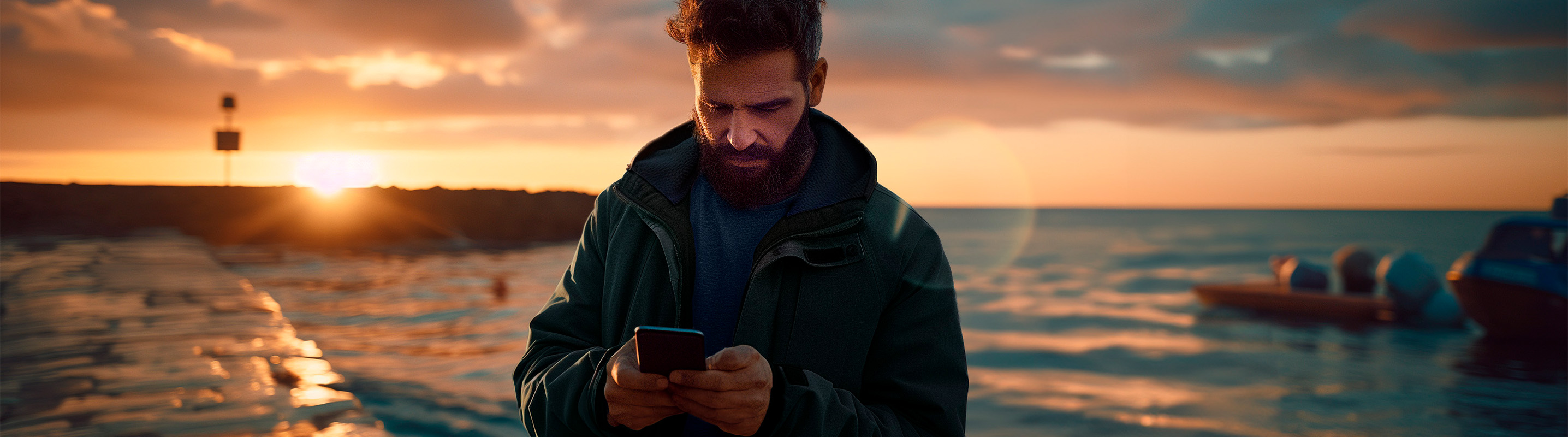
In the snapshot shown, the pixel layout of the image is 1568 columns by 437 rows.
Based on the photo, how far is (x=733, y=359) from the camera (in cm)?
129

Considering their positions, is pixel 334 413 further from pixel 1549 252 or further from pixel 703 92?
pixel 1549 252

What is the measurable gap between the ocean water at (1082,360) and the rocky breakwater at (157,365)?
16.7 inches

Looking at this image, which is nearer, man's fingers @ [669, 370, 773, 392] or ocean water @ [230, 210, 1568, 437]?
man's fingers @ [669, 370, 773, 392]

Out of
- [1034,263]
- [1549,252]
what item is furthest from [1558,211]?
[1034,263]

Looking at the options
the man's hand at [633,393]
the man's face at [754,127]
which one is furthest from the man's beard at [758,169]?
the man's hand at [633,393]

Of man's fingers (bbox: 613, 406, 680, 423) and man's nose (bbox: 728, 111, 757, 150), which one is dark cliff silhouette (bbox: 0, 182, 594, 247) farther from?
man's fingers (bbox: 613, 406, 680, 423)

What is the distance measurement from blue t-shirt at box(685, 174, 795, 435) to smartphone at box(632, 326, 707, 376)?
16.2 inches

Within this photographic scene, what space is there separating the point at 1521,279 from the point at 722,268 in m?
17.2

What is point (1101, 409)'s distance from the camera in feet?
32.2

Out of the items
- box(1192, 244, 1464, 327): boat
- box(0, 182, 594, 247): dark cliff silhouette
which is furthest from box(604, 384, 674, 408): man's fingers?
box(0, 182, 594, 247): dark cliff silhouette

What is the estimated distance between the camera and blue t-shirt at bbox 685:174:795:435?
1.77m

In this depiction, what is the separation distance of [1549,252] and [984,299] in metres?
12.9

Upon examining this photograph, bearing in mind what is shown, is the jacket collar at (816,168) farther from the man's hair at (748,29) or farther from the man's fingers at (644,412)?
the man's fingers at (644,412)

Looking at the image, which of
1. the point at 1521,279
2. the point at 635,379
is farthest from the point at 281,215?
the point at 1521,279
